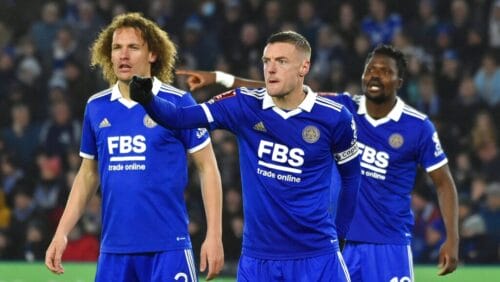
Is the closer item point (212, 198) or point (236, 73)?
point (212, 198)

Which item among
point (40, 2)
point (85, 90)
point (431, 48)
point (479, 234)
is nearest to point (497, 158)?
point (479, 234)

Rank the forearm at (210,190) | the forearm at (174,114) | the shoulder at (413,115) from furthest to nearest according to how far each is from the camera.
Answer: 1. the shoulder at (413,115)
2. the forearm at (210,190)
3. the forearm at (174,114)

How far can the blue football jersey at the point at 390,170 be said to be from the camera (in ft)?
26.2

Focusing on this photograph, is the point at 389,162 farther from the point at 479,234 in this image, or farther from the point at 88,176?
the point at 479,234

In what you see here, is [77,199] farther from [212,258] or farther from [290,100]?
[290,100]

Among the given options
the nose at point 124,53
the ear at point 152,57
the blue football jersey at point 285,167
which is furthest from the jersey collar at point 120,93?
the blue football jersey at point 285,167

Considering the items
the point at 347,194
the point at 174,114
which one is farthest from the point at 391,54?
the point at 174,114

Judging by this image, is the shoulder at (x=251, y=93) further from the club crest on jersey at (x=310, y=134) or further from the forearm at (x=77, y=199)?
the forearm at (x=77, y=199)

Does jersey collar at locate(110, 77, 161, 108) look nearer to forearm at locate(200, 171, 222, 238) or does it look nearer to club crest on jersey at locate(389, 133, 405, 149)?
forearm at locate(200, 171, 222, 238)

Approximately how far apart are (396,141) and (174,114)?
2.28m

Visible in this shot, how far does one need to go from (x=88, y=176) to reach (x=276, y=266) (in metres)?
1.19

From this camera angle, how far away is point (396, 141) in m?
8.09

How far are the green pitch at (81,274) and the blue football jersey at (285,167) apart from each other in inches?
185

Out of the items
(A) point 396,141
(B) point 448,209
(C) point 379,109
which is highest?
(C) point 379,109
